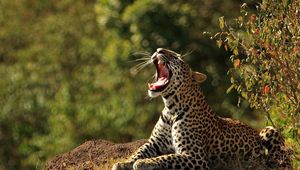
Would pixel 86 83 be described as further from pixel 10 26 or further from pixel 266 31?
pixel 266 31

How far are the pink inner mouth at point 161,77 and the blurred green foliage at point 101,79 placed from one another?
7.83 m

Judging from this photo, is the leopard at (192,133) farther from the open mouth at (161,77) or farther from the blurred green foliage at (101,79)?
the blurred green foliage at (101,79)

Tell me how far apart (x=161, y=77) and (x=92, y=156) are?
4.97ft

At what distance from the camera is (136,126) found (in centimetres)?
2155

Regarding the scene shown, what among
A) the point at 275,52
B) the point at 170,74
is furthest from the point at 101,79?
the point at 275,52

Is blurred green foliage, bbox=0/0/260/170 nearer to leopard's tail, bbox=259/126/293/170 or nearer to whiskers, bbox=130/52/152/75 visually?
whiskers, bbox=130/52/152/75

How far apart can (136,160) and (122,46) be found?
10648 mm

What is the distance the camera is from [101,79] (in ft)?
77.0

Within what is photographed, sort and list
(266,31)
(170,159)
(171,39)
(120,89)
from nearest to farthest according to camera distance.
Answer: (266,31) → (170,159) → (171,39) → (120,89)

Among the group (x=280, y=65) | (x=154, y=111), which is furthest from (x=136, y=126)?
(x=280, y=65)

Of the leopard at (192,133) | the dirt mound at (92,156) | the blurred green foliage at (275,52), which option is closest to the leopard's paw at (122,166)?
the leopard at (192,133)

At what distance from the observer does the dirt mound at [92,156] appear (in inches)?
486

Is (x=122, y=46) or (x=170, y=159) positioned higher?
(x=122, y=46)

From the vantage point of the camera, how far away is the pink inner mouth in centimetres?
1151
